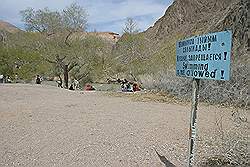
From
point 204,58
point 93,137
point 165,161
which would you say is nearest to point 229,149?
point 165,161

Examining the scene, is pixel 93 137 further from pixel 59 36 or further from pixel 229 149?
pixel 59 36

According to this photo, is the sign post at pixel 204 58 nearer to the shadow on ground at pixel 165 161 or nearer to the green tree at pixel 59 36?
the shadow on ground at pixel 165 161

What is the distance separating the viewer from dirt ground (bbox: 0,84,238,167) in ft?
22.4

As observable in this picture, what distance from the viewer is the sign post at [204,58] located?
14.7ft

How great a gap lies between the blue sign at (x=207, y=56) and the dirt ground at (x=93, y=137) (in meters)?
2.09

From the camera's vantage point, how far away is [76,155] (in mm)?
7047

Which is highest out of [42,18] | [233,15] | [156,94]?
[42,18]

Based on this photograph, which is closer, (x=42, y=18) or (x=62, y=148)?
(x=62, y=148)

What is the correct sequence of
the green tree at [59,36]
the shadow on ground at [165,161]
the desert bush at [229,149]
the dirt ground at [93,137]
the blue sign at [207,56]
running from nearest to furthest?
the blue sign at [207,56], the desert bush at [229,149], the shadow on ground at [165,161], the dirt ground at [93,137], the green tree at [59,36]

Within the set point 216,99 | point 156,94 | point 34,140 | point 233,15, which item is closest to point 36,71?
point 156,94

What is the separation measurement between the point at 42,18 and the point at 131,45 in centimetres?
1930

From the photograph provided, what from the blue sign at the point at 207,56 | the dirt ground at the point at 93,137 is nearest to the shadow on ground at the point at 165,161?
the dirt ground at the point at 93,137

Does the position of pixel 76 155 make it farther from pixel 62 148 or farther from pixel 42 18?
pixel 42 18

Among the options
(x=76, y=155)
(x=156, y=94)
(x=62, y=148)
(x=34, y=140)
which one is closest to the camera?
(x=76, y=155)
